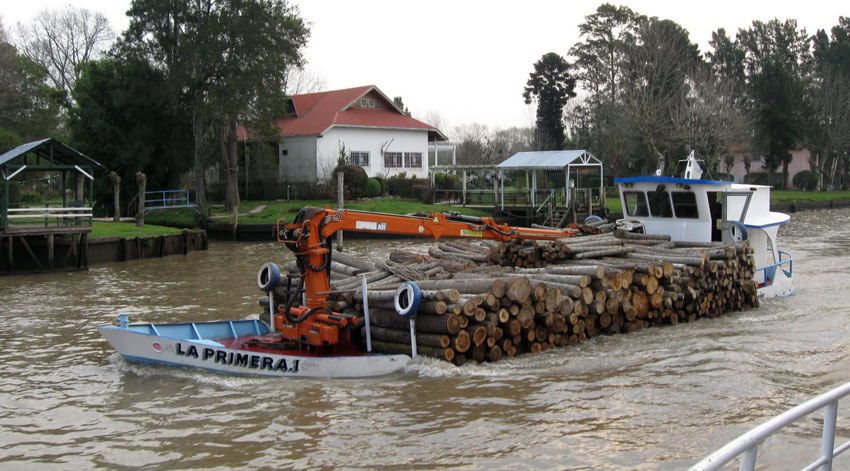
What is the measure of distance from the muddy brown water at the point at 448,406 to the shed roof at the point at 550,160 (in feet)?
77.2

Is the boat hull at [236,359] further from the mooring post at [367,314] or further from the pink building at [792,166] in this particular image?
the pink building at [792,166]

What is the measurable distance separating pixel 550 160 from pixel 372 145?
14194mm

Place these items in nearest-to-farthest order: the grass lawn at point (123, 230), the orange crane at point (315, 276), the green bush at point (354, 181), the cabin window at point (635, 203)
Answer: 1. the orange crane at point (315, 276)
2. the cabin window at point (635, 203)
3. the grass lawn at point (123, 230)
4. the green bush at point (354, 181)

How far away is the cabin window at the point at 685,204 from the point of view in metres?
17.3

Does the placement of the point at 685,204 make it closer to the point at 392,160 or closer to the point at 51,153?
the point at 51,153

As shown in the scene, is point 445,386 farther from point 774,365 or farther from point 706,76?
point 706,76

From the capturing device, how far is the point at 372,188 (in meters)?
45.7

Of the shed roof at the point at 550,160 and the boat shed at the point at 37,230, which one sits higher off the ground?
the shed roof at the point at 550,160

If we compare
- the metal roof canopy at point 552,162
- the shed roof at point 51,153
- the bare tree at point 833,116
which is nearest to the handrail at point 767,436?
the shed roof at point 51,153

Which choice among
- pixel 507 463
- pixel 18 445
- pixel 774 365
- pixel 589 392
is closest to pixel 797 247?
pixel 774 365

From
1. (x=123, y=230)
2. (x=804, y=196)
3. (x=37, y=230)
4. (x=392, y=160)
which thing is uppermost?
(x=392, y=160)

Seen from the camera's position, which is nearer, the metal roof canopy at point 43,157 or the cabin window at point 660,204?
the cabin window at point 660,204

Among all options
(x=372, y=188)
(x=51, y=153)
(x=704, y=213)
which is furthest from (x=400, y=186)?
(x=704, y=213)

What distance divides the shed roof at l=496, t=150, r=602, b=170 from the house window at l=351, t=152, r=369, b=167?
1165cm
